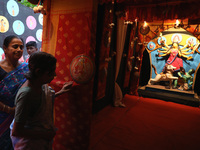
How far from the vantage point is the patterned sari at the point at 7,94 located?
1.41 meters

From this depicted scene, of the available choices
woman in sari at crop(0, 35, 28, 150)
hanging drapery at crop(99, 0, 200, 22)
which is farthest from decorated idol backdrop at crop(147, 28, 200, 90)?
woman in sari at crop(0, 35, 28, 150)

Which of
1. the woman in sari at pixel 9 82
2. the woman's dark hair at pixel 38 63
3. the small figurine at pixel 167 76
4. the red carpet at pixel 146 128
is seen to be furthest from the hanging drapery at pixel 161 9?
the small figurine at pixel 167 76

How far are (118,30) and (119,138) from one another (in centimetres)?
259

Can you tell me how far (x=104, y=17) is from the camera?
8.51ft

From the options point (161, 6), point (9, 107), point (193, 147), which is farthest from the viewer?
point (161, 6)

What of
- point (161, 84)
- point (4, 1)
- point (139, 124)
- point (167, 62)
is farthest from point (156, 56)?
point (4, 1)

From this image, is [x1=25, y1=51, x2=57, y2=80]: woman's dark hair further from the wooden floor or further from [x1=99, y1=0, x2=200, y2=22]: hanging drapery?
the wooden floor

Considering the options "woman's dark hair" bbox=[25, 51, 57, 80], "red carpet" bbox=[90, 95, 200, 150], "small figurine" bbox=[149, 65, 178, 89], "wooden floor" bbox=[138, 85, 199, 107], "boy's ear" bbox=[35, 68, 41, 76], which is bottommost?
"red carpet" bbox=[90, 95, 200, 150]

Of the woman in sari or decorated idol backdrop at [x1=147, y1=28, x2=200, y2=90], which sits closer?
the woman in sari

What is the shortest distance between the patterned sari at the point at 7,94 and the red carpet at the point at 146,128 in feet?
4.37

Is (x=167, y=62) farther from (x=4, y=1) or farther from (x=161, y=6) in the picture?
(x=4, y=1)

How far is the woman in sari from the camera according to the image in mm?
1412

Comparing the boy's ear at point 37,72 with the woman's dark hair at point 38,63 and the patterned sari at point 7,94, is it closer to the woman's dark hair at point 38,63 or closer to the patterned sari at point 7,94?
the woman's dark hair at point 38,63

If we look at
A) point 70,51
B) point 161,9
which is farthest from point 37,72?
Answer: point 161,9
